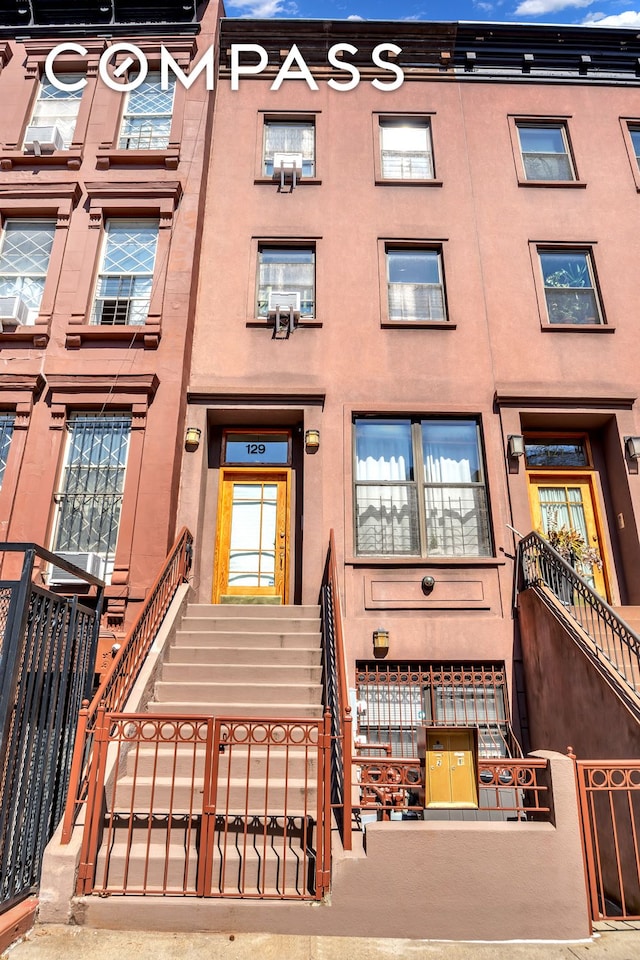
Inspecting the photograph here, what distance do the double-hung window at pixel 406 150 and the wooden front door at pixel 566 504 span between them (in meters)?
6.12

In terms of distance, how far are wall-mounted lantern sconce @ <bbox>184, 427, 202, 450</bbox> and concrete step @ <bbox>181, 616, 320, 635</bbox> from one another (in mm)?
2775

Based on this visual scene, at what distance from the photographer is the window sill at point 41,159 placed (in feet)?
35.9

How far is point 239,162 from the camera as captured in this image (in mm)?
11633

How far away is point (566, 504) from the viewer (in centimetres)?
982

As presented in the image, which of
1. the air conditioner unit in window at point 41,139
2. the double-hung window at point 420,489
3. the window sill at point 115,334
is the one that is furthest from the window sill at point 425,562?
the air conditioner unit in window at point 41,139

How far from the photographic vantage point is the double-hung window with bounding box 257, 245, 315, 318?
1070cm

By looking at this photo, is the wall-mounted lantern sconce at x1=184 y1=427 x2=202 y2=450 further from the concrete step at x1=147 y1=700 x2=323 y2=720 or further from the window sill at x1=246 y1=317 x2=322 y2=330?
the concrete step at x1=147 y1=700 x2=323 y2=720

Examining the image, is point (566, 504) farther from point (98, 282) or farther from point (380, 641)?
point (98, 282)

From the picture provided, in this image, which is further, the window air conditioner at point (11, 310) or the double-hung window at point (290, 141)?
the double-hung window at point (290, 141)

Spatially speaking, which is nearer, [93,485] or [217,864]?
[217,864]

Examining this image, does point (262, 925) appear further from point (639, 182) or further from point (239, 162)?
point (639, 182)

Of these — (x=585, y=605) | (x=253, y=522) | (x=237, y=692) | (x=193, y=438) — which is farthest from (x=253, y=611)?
(x=585, y=605)

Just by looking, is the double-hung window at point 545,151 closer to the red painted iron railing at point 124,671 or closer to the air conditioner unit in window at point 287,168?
the air conditioner unit in window at point 287,168

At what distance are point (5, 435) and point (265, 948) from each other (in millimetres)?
7954
